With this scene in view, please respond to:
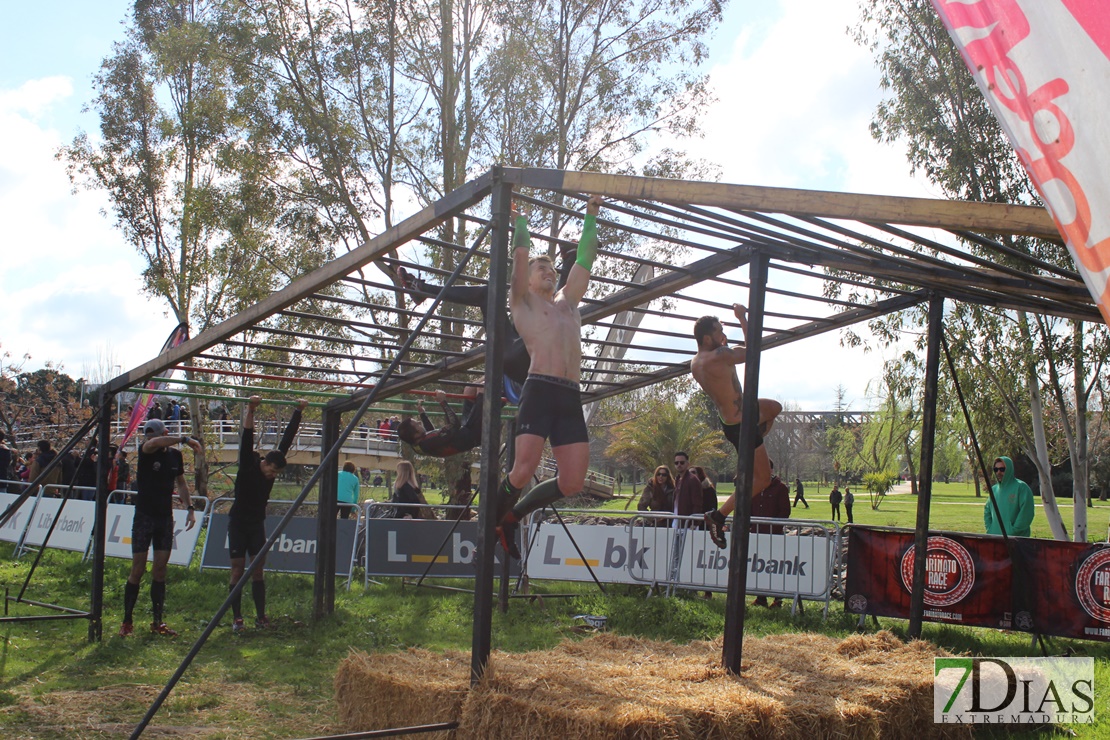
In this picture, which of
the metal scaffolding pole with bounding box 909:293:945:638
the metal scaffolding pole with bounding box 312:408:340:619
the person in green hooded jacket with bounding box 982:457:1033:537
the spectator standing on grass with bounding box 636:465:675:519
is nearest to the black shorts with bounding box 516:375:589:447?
the metal scaffolding pole with bounding box 909:293:945:638

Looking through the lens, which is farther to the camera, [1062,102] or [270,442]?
[270,442]

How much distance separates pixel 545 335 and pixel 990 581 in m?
5.57

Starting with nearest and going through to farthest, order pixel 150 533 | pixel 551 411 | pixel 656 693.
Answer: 1. pixel 656 693
2. pixel 551 411
3. pixel 150 533

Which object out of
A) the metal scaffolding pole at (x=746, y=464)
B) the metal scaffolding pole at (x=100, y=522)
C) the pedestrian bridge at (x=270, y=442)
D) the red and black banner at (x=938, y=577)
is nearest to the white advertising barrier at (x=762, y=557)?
the red and black banner at (x=938, y=577)

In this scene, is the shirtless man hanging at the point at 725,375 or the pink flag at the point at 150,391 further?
the pink flag at the point at 150,391

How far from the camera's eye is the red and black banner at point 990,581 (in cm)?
735

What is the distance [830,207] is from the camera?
10.7ft

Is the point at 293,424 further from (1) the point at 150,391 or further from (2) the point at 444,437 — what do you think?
(2) the point at 444,437

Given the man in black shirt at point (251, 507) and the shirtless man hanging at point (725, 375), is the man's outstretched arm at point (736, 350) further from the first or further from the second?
the man in black shirt at point (251, 507)

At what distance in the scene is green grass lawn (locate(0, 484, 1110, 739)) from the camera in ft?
16.6

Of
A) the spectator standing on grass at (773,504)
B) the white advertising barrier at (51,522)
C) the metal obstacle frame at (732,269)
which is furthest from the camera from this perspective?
the white advertising barrier at (51,522)

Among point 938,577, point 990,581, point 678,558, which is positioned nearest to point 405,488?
point 678,558

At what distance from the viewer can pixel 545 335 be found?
439cm

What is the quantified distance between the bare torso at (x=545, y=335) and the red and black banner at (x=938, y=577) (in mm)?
4568
